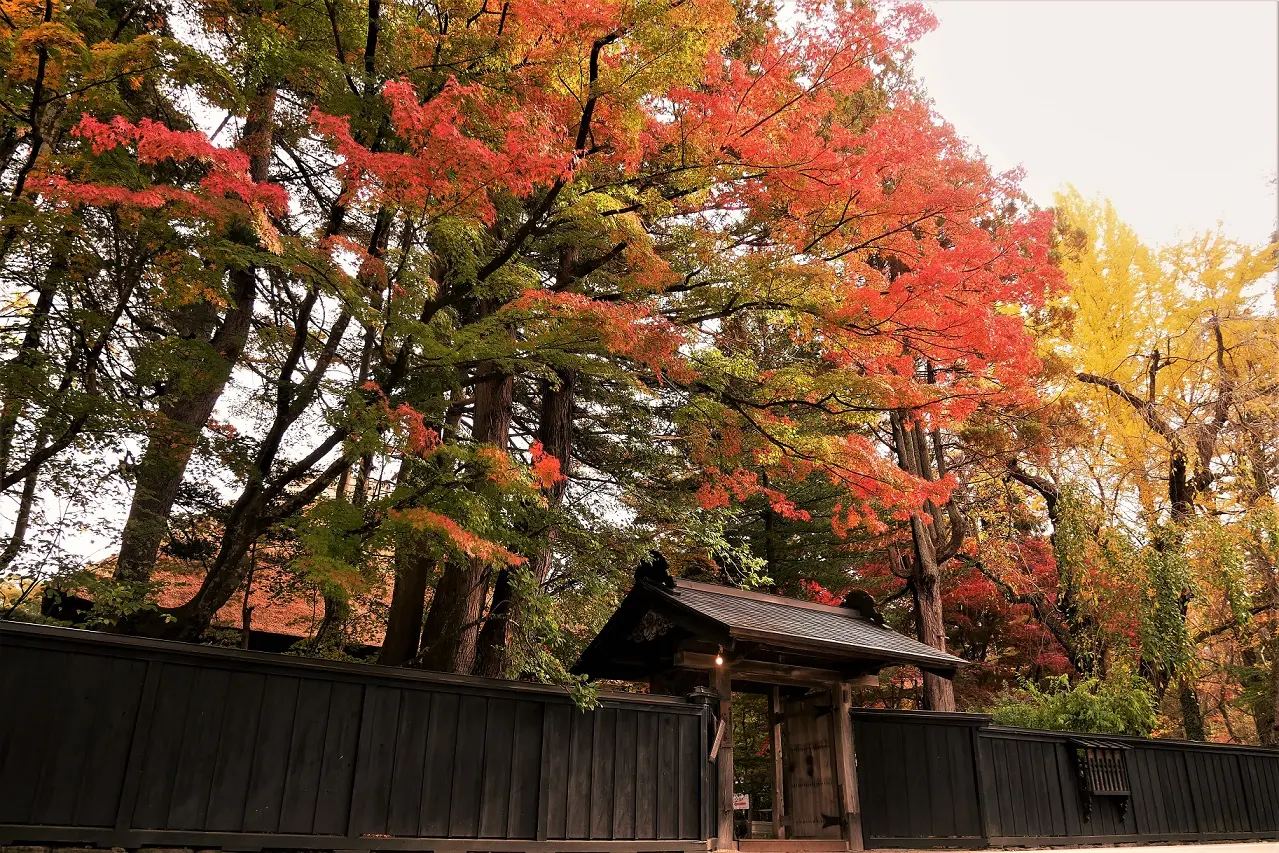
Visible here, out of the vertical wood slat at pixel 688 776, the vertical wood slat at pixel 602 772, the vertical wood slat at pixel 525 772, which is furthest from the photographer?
the vertical wood slat at pixel 688 776

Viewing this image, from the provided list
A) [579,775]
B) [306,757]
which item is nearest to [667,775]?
[579,775]

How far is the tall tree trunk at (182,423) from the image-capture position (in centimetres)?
863

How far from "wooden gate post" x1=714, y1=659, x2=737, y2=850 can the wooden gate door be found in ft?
4.62

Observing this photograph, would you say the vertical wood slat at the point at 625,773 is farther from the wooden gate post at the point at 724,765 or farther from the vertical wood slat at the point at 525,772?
the wooden gate post at the point at 724,765

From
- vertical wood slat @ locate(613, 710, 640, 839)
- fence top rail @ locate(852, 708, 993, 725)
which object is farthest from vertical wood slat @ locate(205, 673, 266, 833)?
fence top rail @ locate(852, 708, 993, 725)

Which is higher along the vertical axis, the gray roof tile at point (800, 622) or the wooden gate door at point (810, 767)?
the gray roof tile at point (800, 622)

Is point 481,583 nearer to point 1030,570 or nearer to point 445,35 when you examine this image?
point 445,35

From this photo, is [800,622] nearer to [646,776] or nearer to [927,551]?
[646,776]

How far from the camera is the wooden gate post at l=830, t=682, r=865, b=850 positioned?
9180mm

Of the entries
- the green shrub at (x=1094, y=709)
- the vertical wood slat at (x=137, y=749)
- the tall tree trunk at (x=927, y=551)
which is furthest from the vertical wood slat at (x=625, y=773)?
the green shrub at (x=1094, y=709)

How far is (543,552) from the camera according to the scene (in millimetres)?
10047

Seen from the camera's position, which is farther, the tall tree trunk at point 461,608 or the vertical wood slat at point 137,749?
the tall tree trunk at point 461,608

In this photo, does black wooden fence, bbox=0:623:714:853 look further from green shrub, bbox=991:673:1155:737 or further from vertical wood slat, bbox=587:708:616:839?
green shrub, bbox=991:673:1155:737

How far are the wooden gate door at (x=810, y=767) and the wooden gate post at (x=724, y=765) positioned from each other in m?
1.41
